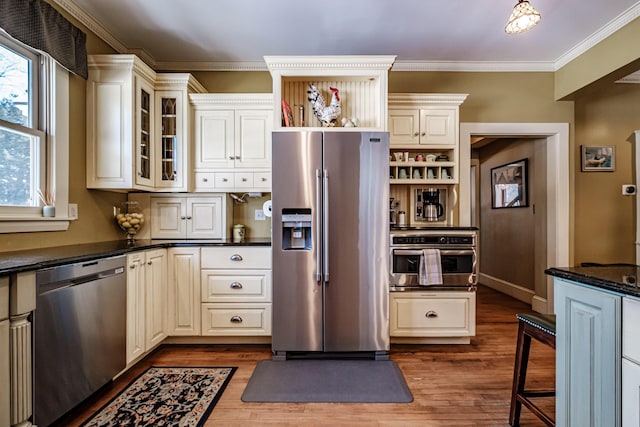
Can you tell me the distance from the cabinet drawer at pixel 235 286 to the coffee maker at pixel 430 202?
1681 millimetres

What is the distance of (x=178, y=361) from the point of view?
249 cm

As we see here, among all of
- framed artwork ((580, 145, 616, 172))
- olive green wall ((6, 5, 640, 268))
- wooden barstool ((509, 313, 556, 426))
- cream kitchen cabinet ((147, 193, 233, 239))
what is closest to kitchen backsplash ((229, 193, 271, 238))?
olive green wall ((6, 5, 640, 268))

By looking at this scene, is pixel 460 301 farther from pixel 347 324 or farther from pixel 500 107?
pixel 500 107

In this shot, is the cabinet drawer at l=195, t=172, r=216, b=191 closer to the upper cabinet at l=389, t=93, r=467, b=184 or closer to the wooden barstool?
the upper cabinet at l=389, t=93, r=467, b=184

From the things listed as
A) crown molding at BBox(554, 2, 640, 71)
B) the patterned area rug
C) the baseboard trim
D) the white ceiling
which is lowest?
the patterned area rug

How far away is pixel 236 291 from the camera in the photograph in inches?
106

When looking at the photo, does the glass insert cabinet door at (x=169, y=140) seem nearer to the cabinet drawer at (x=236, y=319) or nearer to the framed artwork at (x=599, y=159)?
the cabinet drawer at (x=236, y=319)

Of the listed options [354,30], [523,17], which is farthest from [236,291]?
[523,17]

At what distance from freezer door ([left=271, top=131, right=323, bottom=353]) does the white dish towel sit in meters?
0.90

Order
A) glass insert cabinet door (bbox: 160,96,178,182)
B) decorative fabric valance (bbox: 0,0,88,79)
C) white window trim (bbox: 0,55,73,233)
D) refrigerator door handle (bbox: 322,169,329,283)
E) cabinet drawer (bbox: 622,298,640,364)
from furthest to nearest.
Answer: glass insert cabinet door (bbox: 160,96,178,182) → refrigerator door handle (bbox: 322,169,329,283) → white window trim (bbox: 0,55,73,233) → decorative fabric valance (bbox: 0,0,88,79) → cabinet drawer (bbox: 622,298,640,364)

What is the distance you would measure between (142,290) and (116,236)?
84 cm

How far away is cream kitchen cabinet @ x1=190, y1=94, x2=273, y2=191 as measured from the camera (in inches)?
117

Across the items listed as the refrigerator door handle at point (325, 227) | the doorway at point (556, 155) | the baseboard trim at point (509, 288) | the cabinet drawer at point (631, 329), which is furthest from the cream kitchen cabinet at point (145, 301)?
the baseboard trim at point (509, 288)

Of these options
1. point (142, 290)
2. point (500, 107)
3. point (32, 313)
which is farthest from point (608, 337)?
point (500, 107)
